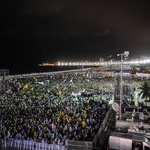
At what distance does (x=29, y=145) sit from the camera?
8547 millimetres

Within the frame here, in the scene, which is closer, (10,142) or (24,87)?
(10,142)

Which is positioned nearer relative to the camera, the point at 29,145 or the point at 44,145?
the point at 44,145

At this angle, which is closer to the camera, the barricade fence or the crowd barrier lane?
the barricade fence

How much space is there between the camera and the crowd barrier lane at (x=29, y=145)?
8.11 m

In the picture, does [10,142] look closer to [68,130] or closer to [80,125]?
[68,130]

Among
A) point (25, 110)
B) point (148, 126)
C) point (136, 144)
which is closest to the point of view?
point (136, 144)

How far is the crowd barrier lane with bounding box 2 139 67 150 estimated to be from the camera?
811cm

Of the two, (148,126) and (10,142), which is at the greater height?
(148,126)

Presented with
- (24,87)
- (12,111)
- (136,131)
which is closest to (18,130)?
(12,111)

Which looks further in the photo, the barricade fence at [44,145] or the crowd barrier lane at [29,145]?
the crowd barrier lane at [29,145]

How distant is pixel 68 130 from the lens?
37.9 ft

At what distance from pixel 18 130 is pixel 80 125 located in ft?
14.1

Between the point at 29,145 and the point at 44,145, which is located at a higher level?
the point at 44,145

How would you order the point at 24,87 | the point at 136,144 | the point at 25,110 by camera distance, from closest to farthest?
the point at 136,144, the point at 25,110, the point at 24,87
